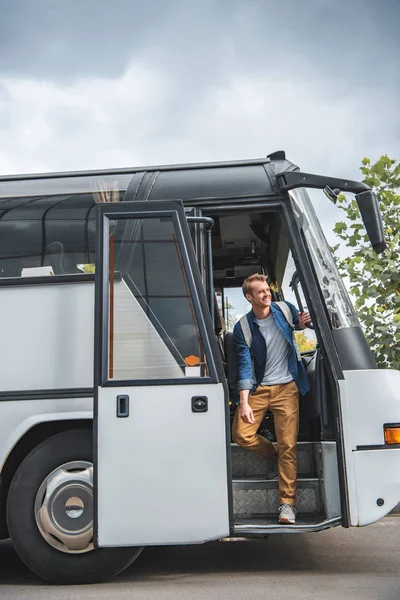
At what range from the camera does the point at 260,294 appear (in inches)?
225

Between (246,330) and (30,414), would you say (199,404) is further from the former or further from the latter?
(30,414)

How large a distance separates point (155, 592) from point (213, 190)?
2.87m

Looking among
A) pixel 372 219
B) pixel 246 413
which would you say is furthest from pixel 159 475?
pixel 372 219

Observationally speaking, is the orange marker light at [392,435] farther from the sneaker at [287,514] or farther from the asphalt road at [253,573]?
the asphalt road at [253,573]

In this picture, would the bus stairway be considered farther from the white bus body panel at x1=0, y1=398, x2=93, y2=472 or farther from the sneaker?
the white bus body panel at x1=0, y1=398, x2=93, y2=472

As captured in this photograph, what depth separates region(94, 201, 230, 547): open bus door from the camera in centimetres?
478

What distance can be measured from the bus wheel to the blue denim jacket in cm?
129

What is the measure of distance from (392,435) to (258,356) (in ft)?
4.09

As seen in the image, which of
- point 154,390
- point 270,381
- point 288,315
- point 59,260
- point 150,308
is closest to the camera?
point 154,390

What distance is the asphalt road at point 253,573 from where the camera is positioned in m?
4.71

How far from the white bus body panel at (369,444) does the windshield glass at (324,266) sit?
1.55ft

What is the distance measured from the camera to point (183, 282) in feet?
17.0

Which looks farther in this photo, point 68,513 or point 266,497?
point 266,497

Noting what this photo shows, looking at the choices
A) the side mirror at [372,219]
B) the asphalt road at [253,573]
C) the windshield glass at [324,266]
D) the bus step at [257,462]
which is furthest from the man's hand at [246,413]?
the side mirror at [372,219]
